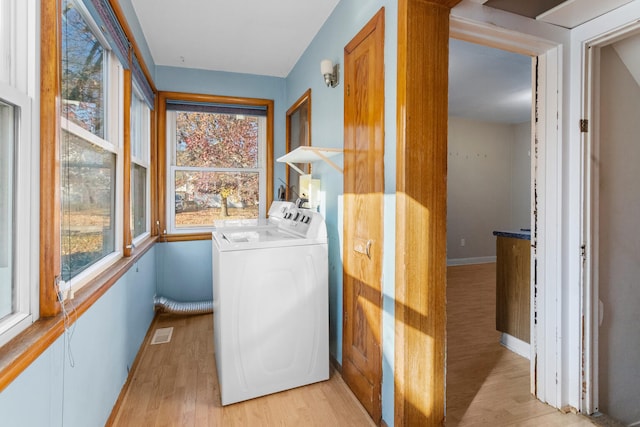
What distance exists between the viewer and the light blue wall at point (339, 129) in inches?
61.4

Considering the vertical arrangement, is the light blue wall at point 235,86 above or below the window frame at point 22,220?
above

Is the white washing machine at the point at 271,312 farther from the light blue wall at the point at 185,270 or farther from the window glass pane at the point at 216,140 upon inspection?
the window glass pane at the point at 216,140

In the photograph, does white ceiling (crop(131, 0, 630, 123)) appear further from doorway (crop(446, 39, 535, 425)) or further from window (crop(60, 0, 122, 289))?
window (crop(60, 0, 122, 289))

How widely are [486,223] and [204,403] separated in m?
5.28

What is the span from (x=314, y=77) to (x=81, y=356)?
7.74ft

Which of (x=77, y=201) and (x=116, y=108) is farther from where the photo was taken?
(x=116, y=108)

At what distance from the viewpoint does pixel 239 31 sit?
8.43ft

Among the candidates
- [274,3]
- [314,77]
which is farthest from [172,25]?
[314,77]

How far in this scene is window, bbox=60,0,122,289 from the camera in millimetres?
1358

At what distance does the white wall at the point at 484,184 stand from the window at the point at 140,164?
4.45 m

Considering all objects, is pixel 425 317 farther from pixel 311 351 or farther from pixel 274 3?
pixel 274 3

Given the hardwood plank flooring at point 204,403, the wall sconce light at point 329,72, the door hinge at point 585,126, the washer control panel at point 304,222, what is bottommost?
the hardwood plank flooring at point 204,403

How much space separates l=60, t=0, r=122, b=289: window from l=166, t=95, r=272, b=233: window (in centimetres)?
135

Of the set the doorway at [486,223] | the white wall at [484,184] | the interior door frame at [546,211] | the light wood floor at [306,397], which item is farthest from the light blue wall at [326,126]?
the white wall at [484,184]
